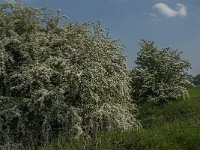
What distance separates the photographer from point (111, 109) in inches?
829

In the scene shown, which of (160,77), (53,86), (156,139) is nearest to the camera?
(156,139)

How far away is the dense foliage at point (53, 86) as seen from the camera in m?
20.0

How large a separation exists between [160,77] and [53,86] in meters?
13.2

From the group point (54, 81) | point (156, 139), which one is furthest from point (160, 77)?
point (156, 139)

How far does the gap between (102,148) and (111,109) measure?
204 inches

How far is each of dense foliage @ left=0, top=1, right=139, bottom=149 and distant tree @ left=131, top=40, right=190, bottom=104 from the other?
8.79 meters

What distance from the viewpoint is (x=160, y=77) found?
106 ft

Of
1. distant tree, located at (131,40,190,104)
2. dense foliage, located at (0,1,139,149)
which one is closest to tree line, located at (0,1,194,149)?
dense foliage, located at (0,1,139,149)

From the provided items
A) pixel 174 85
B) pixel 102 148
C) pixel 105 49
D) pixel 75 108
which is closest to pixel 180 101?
pixel 174 85

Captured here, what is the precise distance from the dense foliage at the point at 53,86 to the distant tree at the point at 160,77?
28.8 ft

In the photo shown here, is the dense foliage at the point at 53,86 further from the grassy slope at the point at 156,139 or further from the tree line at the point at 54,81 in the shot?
the grassy slope at the point at 156,139

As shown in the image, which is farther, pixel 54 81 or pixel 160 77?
pixel 160 77

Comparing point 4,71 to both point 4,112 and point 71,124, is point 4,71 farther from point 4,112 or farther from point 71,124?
point 71,124

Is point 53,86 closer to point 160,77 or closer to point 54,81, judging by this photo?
point 54,81
